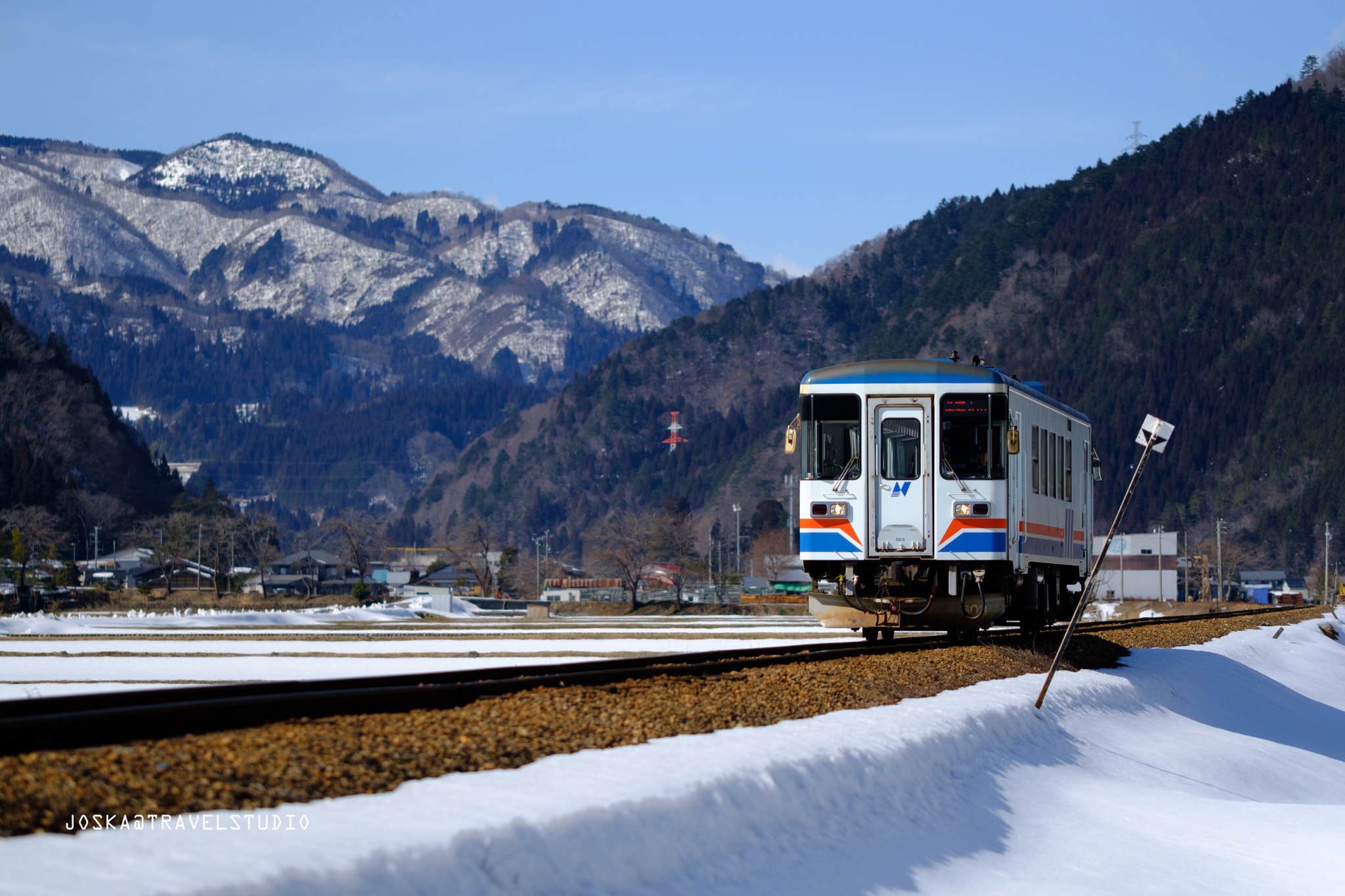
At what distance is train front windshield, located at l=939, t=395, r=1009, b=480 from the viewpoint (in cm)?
2197

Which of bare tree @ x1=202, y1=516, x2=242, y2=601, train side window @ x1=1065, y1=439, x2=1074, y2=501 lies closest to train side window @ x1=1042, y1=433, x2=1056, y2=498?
train side window @ x1=1065, y1=439, x2=1074, y2=501

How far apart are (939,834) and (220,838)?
259 inches

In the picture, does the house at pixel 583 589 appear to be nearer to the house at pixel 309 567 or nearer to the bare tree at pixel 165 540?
the house at pixel 309 567

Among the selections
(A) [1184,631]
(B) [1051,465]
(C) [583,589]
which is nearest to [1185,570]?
(C) [583,589]

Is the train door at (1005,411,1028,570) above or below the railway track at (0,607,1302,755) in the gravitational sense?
above

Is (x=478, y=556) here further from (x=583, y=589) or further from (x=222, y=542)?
(x=222, y=542)

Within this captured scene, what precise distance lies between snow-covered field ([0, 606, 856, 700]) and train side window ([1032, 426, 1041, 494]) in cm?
1048

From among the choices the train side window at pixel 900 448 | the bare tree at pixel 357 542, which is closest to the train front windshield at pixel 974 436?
the train side window at pixel 900 448

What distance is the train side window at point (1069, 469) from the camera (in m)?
27.1

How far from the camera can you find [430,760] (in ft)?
31.5

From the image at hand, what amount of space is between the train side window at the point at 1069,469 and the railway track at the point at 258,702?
1042cm

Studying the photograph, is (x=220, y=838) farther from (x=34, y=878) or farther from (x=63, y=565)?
(x=63, y=565)

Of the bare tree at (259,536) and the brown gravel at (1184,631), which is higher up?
the bare tree at (259,536)

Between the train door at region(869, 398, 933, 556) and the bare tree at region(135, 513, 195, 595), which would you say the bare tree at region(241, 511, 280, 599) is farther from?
the train door at region(869, 398, 933, 556)
